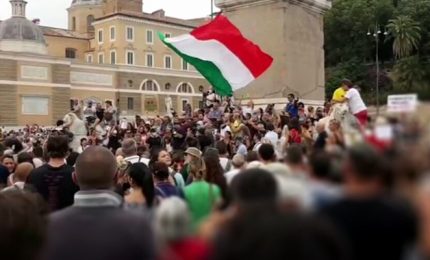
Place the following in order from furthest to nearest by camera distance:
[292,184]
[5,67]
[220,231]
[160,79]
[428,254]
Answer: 1. [160,79]
2. [5,67]
3. [292,184]
4. [220,231]
5. [428,254]

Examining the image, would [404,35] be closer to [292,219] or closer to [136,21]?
[136,21]

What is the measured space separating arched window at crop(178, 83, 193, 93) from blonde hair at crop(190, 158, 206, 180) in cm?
7077

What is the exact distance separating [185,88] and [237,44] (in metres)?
67.2

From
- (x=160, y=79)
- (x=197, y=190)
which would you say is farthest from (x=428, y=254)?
(x=160, y=79)

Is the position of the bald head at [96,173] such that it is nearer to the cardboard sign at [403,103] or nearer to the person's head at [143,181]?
the person's head at [143,181]

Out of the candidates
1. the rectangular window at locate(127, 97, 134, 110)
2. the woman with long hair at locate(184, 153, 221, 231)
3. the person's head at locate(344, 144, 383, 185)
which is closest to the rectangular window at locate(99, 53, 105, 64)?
the rectangular window at locate(127, 97, 134, 110)

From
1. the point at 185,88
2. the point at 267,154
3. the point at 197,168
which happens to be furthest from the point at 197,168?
the point at 185,88

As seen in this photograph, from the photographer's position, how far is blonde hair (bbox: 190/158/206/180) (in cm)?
713

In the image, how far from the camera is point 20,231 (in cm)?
287

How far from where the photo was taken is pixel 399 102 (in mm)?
2391

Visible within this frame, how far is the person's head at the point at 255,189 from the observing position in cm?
218

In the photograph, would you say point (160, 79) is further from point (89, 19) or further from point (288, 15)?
point (288, 15)

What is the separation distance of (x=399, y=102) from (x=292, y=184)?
0.52m

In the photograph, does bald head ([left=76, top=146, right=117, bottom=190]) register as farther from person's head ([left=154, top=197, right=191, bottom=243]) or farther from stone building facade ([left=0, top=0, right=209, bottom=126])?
stone building facade ([left=0, top=0, right=209, bottom=126])
